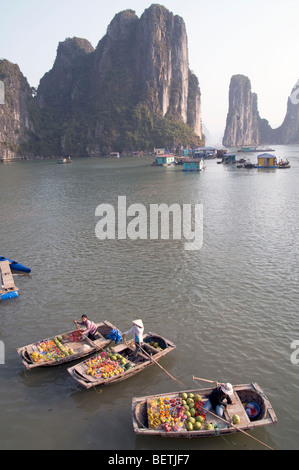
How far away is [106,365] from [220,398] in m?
4.21

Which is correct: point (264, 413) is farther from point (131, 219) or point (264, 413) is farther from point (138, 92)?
point (138, 92)

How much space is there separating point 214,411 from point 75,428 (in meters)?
4.20

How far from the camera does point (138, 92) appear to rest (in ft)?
593

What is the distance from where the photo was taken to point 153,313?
16.3 metres

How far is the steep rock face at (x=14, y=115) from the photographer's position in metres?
148

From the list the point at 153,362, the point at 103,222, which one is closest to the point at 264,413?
the point at 153,362

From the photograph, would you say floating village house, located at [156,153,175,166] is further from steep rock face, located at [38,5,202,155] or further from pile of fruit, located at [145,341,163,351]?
pile of fruit, located at [145,341,163,351]

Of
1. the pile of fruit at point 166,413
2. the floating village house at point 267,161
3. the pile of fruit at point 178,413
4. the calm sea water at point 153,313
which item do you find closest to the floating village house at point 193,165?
the floating village house at point 267,161

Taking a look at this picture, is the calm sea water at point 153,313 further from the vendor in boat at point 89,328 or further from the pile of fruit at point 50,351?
the vendor in boat at point 89,328

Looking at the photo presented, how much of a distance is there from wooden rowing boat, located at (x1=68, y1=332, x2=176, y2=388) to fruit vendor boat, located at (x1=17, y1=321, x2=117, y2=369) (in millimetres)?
616

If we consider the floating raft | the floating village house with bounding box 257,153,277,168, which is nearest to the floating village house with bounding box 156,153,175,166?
the floating village house with bounding box 257,153,277,168

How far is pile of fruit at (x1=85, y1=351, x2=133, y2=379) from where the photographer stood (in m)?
11.7

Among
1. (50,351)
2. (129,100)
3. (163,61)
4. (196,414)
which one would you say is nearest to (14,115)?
(129,100)

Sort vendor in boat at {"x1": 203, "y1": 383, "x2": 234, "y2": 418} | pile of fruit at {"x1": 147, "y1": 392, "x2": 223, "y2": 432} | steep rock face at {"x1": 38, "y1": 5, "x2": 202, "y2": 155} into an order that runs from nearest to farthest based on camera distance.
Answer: pile of fruit at {"x1": 147, "y1": 392, "x2": 223, "y2": 432} < vendor in boat at {"x1": 203, "y1": 383, "x2": 234, "y2": 418} < steep rock face at {"x1": 38, "y1": 5, "x2": 202, "y2": 155}
